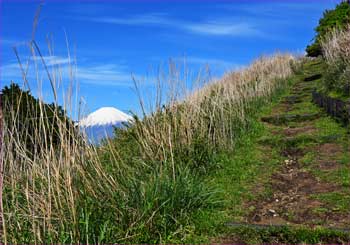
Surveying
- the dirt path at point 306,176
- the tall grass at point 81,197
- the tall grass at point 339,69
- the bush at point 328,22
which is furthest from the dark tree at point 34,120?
the bush at point 328,22

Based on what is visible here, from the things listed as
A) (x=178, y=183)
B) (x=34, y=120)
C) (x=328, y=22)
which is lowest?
(x=178, y=183)

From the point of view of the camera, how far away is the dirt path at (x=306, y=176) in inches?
198

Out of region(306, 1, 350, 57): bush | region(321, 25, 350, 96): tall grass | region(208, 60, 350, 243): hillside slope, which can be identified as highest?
region(306, 1, 350, 57): bush

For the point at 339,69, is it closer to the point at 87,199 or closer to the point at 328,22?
the point at 87,199

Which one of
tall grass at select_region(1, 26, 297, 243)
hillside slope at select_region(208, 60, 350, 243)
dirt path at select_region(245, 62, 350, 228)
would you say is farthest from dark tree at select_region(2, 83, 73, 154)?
dirt path at select_region(245, 62, 350, 228)

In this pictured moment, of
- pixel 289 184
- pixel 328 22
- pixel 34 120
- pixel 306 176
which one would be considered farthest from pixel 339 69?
pixel 328 22

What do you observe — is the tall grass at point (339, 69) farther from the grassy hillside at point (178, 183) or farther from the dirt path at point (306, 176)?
the grassy hillside at point (178, 183)

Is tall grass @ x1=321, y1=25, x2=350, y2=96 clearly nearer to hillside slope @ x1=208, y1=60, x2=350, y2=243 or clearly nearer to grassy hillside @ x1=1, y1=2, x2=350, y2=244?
hillside slope @ x1=208, y1=60, x2=350, y2=243

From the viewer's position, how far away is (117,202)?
4.25m

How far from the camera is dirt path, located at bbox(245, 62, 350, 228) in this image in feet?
16.5

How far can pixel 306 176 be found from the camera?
6633mm

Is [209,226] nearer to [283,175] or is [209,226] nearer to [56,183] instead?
[56,183]

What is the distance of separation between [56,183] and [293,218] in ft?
8.16

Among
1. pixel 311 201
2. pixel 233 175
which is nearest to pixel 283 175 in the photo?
pixel 233 175
